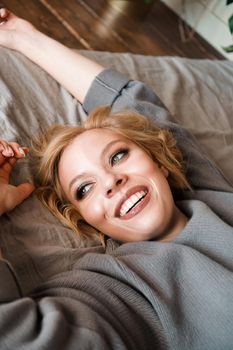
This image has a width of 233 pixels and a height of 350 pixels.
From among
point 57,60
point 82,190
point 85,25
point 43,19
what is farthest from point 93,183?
point 85,25

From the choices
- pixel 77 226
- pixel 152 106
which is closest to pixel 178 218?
pixel 77 226

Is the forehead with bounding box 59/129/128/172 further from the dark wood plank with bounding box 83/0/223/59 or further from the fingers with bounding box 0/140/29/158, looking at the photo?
the dark wood plank with bounding box 83/0/223/59

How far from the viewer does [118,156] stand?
3.24ft

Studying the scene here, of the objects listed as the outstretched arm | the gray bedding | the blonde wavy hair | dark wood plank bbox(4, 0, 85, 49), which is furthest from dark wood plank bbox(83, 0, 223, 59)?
the blonde wavy hair

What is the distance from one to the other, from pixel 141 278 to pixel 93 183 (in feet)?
0.87

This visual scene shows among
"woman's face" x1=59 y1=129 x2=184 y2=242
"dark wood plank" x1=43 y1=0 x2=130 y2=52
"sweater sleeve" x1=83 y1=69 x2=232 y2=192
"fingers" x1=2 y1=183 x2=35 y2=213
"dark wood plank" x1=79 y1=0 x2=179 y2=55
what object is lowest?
"dark wood plank" x1=43 y1=0 x2=130 y2=52

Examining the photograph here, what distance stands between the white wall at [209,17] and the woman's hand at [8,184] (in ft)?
7.18

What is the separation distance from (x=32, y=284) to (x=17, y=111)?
485 millimetres

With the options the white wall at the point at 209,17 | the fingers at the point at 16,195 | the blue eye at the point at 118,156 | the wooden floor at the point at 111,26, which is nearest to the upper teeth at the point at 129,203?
the blue eye at the point at 118,156

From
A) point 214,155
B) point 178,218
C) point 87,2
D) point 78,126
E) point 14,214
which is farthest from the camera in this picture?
point 87,2

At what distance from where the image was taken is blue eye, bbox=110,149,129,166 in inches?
38.4

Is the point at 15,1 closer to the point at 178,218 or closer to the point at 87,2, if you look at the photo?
the point at 87,2

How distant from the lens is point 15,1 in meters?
2.19

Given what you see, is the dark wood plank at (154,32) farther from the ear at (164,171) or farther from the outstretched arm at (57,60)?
the ear at (164,171)
